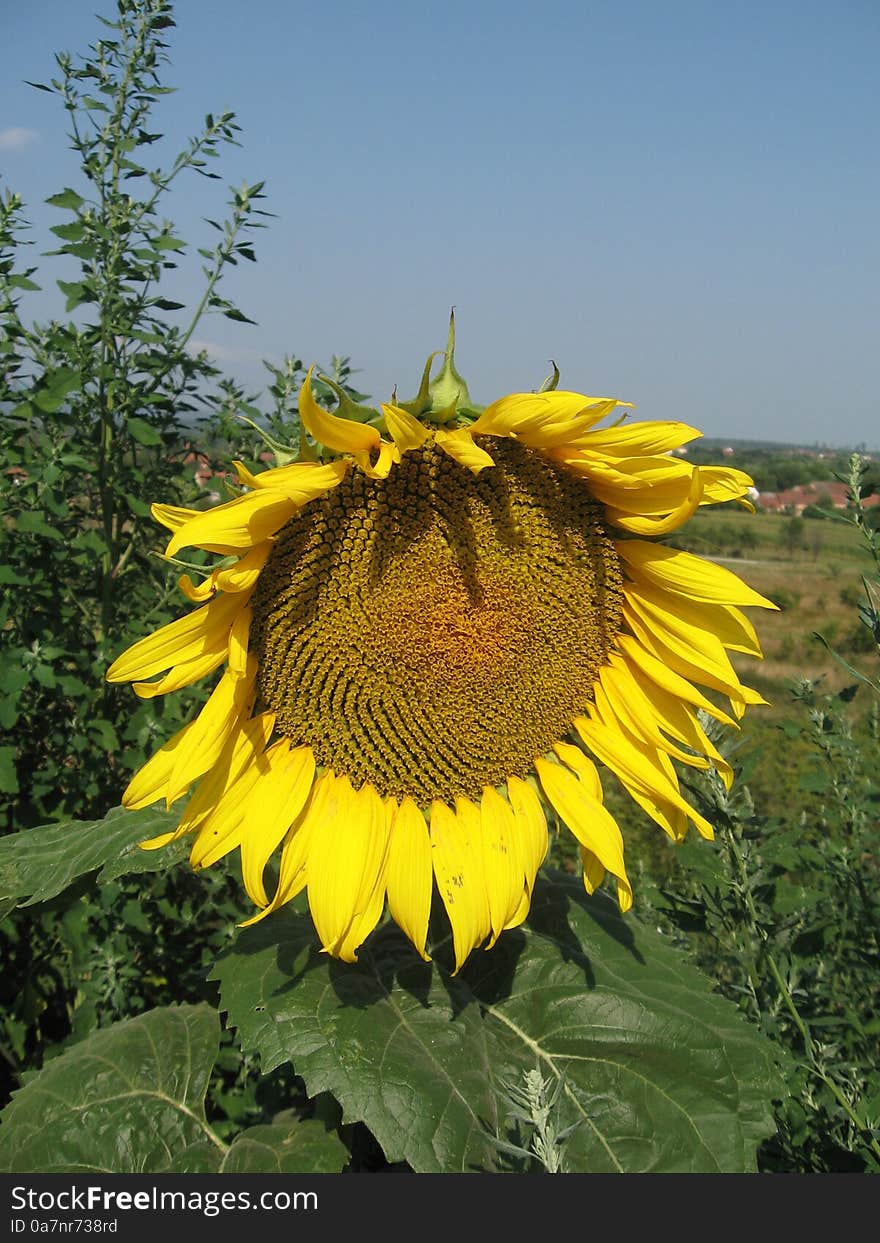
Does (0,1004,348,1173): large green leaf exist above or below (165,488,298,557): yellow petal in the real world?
below

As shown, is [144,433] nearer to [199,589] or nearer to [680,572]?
[199,589]

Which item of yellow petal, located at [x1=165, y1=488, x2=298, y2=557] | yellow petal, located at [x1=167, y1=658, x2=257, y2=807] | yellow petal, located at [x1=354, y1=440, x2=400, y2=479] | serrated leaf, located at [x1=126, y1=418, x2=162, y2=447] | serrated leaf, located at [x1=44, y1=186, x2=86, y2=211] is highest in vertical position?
serrated leaf, located at [x1=44, y1=186, x2=86, y2=211]

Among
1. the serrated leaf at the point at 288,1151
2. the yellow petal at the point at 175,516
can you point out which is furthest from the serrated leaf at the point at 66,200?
the serrated leaf at the point at 288,1151

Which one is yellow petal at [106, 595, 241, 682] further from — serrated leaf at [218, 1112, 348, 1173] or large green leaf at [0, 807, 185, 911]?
serrated leaf at [218, 1112, 348, 1173]

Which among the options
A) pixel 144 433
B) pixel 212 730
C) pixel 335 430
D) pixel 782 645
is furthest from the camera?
pixel 782 645

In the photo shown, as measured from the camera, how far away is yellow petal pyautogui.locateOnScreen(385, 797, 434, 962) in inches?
76.9

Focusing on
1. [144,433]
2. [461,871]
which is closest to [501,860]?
[461,871]

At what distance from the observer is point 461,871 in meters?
2.01

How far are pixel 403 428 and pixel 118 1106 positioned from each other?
1584mm

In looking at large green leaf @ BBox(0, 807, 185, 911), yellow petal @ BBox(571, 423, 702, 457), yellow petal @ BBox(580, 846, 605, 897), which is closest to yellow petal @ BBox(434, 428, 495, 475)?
yellow petal @ BBox(571, 423, 702, 457)

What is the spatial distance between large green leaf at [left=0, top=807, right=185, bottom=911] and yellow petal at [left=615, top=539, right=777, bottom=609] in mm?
1197

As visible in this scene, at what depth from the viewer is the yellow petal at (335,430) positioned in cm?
159
